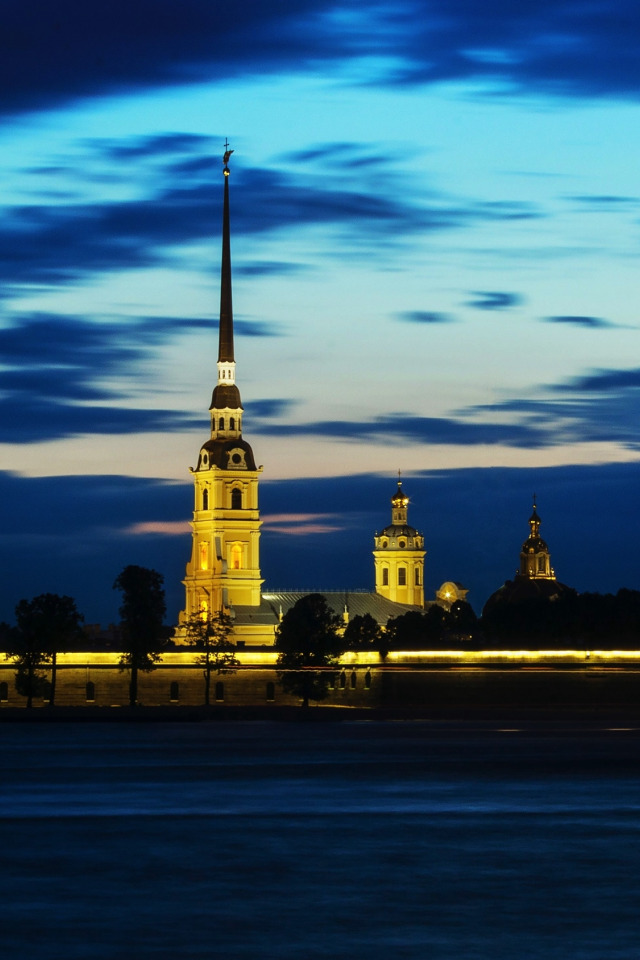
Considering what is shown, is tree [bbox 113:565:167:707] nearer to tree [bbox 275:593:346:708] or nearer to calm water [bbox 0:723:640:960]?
tree [bbox 275:593:346:708]

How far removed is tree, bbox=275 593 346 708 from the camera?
14325 cm

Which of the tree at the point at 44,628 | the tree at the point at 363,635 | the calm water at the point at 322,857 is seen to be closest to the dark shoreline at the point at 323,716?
the tree at the point at 44,628

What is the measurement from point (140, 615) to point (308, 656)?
1354 cm

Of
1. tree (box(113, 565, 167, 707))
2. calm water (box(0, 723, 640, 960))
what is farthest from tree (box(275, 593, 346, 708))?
calm water (box(0, 723, 640, 960))

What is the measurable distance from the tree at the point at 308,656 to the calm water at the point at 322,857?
249 ft

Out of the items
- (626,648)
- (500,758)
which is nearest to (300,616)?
(626,648)

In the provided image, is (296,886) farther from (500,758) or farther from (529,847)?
(500,758)

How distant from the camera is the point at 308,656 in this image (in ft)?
472

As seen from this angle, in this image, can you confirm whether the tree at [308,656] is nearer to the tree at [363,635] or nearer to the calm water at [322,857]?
the tree at [363,635]

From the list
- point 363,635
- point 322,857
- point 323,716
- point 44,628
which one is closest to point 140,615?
point 44,628

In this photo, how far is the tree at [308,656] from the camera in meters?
143

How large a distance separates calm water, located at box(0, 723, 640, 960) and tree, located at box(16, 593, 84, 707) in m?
67.4

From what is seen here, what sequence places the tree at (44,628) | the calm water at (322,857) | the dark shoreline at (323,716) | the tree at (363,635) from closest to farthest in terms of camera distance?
the calm water at (322,857) < the dark shoreline at (323,716) < the tree at (44,628) < the tree at (363,635)

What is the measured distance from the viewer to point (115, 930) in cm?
2709
